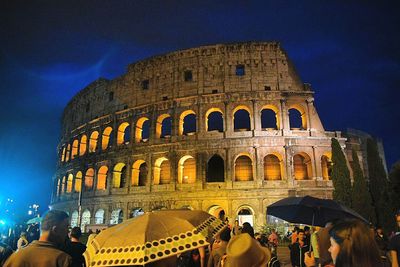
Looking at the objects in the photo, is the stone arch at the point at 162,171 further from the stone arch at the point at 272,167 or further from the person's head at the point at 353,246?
the person's head at the point at 353,246

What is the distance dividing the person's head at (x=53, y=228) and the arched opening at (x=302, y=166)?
22626mm

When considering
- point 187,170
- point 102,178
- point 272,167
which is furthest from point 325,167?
point 102,178

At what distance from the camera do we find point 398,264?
14.1 ft

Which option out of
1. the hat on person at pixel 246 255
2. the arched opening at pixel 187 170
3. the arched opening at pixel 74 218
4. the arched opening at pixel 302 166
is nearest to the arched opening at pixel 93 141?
the arched opening at pixel 74 218

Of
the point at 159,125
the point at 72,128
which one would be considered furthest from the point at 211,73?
the point at 72,128

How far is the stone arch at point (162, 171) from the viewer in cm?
2572

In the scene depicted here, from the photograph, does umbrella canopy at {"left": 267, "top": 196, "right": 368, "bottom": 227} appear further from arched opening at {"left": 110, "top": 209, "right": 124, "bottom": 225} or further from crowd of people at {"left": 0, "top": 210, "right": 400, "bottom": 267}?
arched opening at {"left": 110, "top": 209, "right": 124, "bottom": 225}

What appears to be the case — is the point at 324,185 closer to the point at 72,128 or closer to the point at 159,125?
the point at 159,125

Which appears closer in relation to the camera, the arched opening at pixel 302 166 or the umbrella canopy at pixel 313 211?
the umbrella canopy at pixel 313 211

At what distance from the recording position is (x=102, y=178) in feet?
96.0

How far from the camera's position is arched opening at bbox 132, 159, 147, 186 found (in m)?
26.6

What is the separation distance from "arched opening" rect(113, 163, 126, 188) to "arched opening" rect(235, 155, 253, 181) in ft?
33.6

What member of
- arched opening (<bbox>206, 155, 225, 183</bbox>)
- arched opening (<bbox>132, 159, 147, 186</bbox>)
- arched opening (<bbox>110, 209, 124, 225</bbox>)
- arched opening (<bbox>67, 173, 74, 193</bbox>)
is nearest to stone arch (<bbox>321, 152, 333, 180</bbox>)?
arched opening (<bbox>206, 155, 225, 183</bbox>)

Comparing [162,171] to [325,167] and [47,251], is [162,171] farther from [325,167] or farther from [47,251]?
[47,251]
